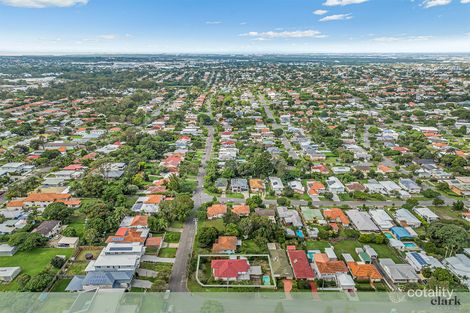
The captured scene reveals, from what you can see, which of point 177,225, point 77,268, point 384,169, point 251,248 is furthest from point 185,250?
point 384,169

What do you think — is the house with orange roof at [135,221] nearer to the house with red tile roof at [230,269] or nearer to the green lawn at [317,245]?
the house with red tile roof at [230,269]

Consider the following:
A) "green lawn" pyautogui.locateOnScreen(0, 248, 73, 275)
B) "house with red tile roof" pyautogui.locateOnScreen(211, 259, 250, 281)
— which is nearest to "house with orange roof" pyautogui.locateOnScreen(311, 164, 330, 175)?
"house with red tile roof" pyautogui.locateOnScreen(211, 259, 250, 281)

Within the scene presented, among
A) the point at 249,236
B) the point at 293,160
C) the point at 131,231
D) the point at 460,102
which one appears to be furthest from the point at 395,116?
the point at 131,231

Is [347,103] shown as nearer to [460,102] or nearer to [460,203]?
[460,102]

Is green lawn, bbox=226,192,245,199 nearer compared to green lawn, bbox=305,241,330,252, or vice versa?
green lawn, bbox=305,241,330,252

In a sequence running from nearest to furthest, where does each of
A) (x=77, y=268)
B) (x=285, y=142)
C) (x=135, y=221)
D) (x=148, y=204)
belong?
(x=77, y=268), (x=135, y=221), (x=148, y=204), (x=285, y=142)

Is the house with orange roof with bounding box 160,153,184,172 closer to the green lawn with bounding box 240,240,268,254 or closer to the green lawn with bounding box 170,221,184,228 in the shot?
the green lawn with bounding box 170,221,184,228

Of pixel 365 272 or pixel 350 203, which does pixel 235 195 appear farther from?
pixel 365 272
